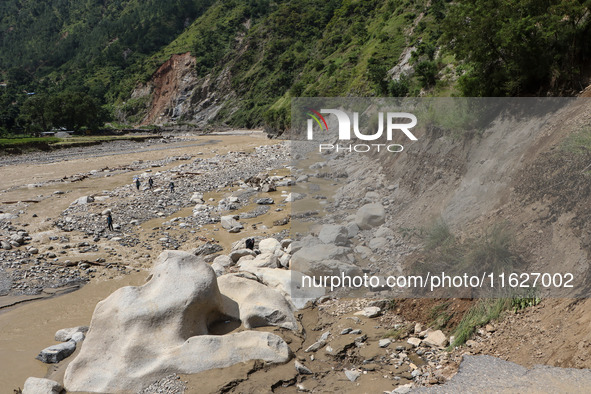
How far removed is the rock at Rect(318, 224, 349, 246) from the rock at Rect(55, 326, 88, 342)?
21.4 ft

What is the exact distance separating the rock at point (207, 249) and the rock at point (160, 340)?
586 centimetres

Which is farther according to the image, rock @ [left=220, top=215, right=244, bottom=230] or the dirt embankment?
rock @ [left=220, top=215, right=244, bottom=230]

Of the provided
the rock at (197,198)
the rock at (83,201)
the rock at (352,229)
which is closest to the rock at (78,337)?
the rock at (352,229)

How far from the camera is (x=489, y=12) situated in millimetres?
10984

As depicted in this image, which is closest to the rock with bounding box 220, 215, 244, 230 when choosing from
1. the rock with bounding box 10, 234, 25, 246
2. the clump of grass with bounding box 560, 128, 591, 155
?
the rock with bounding box 10, 234, 25, 246

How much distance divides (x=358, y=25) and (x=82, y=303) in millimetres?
70073

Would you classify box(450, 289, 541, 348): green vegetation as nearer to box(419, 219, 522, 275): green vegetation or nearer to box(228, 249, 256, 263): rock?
box(419, 219, 522, 275): green vegetation

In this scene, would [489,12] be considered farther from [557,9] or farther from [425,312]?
[425,312]

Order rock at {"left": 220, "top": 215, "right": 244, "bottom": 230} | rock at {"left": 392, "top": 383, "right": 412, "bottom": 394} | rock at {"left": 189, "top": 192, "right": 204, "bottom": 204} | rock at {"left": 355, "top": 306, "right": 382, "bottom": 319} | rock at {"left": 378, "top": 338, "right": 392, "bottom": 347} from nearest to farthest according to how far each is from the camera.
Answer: rock at {"left": 392, "top": 383, "right": 412, "bottom": 394} → rock at {"left": 378, "top": 338, "right": 392, "bottom": 347} → rock at {"left": 355, "top": 306, "right": 382, "bottom": 319} → rock at {"left": 220, "top": 215, "right": 244, "bottom": 230} → rock at {"left": 189, "top": 192, "right": 204, "bottom": 204}

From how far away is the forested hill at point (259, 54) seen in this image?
1089cm

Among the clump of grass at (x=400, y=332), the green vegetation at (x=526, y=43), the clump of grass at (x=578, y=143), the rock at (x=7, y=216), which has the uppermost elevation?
the green vegetation at (x=526, y=43)

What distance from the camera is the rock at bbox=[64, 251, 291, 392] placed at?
6695mm

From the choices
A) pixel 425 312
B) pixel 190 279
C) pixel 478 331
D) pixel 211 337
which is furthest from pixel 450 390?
pixel 190 279

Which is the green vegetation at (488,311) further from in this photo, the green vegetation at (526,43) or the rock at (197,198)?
the rock at (197,198)
